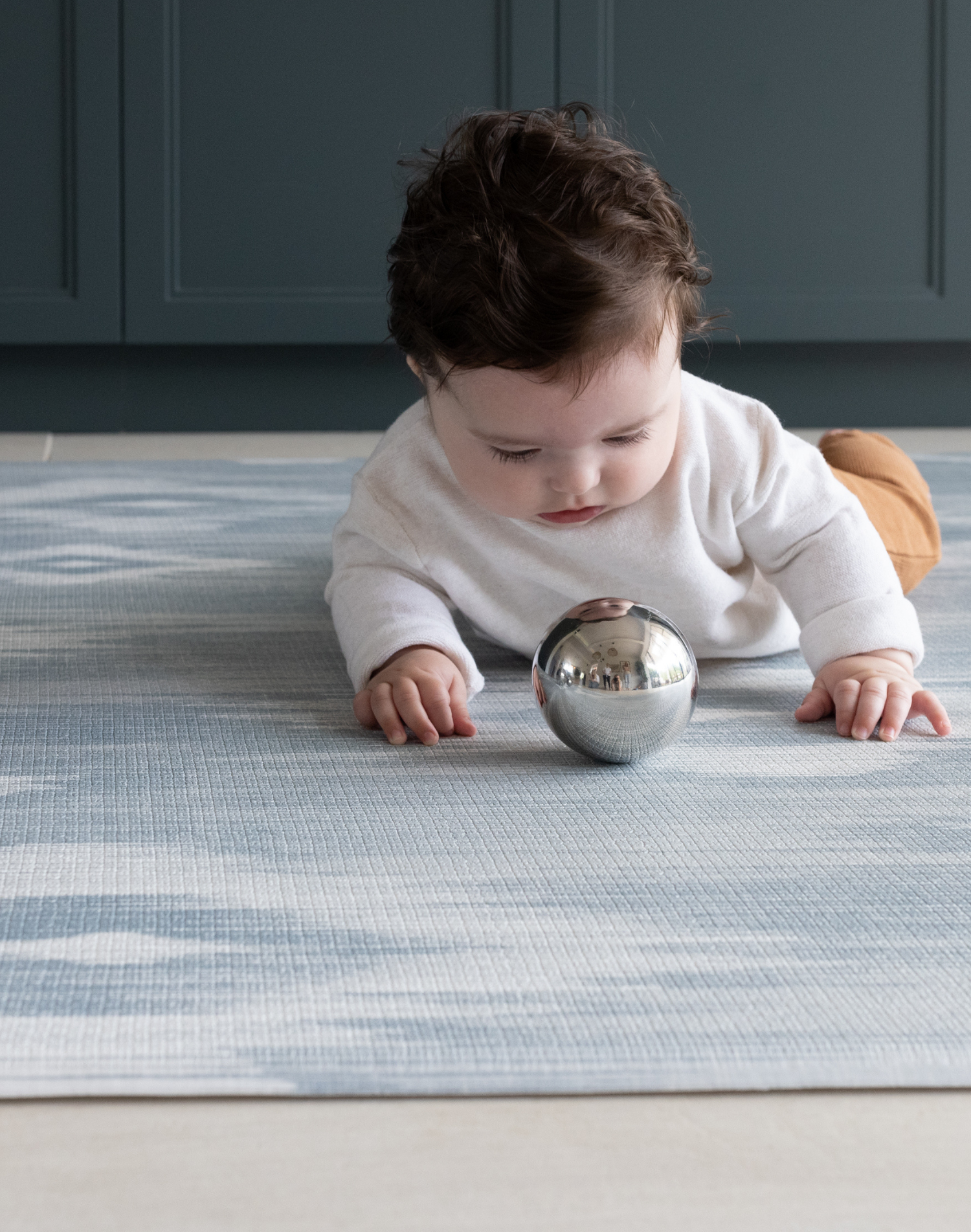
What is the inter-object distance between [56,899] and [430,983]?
14 centimetres

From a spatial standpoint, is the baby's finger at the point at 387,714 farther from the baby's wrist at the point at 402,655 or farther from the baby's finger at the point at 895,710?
the baby's finger at the point at 895,710

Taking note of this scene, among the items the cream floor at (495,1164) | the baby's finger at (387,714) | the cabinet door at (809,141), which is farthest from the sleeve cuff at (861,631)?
the cabinet door at (809,141)

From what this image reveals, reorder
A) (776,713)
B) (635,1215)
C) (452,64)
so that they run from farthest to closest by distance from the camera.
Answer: (452,64)
(776,713)
(635,1215)

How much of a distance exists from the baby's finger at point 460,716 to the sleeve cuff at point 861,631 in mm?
191

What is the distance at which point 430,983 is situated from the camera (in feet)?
1.31

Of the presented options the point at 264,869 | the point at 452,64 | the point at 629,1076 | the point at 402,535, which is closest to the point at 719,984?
the point at 629,1076

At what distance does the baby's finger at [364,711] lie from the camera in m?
0.66

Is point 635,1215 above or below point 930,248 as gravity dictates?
below

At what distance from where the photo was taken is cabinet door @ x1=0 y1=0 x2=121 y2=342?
198 centimetres

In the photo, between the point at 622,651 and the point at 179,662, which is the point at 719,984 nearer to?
the point at 622,651

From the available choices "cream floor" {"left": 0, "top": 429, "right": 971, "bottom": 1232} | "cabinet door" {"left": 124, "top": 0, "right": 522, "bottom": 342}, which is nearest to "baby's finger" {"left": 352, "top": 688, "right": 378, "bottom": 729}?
"cream floor" {"left": 0, "top": 429, "right": 971, "bottom": 1232}

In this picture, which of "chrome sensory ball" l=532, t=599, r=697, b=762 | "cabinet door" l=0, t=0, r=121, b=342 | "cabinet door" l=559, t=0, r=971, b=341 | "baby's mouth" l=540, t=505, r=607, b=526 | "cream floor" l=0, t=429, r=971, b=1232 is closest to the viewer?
"cream floor" l=0, t=429, r=971, b=1232

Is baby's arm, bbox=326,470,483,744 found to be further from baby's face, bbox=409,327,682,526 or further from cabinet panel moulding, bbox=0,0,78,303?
cabinet panel moulding, bbox=0,0,78,303

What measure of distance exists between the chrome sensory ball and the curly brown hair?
0.11 m
